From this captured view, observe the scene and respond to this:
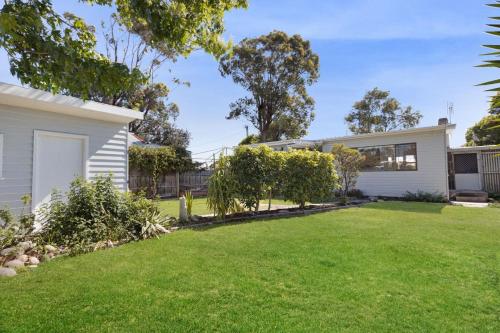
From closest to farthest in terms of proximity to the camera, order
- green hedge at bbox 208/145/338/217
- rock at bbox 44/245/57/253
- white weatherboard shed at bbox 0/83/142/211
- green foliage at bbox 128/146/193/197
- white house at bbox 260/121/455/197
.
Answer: rock at bbox 44/245/57/253, white weatherboard shed at bbox 0/83/142/211, green hedge at bbox 208/145/338/217, white house at bbox 260/121/455/197, green foliage at bbox 128/146/193/197

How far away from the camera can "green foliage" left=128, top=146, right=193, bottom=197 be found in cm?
1488

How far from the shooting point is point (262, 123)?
2834 cm

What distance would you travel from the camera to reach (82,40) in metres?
4.16

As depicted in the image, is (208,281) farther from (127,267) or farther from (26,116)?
(26,116)

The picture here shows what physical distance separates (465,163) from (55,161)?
1777 cm

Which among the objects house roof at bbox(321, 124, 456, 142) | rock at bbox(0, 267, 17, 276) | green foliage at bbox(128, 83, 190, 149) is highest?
green foliage at bbox(128, 83, 190, 149)

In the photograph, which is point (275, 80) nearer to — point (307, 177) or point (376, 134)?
point (376, 134)

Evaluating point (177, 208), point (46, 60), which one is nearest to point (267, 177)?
point (177, 208)

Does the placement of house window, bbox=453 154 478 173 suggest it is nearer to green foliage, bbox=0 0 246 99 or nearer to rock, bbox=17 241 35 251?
green foliage, bbox=0 0 246 99

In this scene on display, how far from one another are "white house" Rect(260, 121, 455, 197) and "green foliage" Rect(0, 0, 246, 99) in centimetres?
933

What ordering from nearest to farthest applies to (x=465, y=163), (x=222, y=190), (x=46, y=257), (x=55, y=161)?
(x=46, y=257)
(x=55, y=161)
(x=222, y=190)
(x=465, y=163)

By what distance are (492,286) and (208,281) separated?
3.49 metres

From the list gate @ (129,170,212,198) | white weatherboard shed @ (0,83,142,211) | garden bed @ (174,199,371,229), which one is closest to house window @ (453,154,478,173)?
garden bed @ (174,199,371,229)

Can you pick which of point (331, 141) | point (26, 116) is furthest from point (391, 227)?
point (331, 141)
